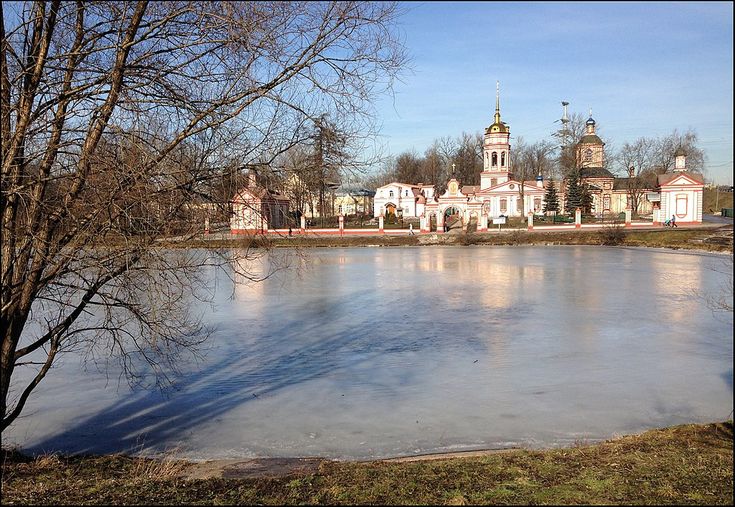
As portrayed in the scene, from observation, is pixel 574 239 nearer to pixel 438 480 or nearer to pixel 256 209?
pixel 256 209

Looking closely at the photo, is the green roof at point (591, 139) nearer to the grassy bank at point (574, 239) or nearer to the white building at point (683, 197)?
the white building at point (683, 197)

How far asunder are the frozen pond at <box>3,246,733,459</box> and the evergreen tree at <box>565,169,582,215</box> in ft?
135

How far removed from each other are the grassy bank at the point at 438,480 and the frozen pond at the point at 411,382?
1.16 meters

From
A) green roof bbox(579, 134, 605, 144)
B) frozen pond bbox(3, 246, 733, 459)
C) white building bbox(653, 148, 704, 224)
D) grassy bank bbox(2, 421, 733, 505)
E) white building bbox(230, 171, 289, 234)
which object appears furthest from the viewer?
green roof bbox(579, 134, 605, 144)

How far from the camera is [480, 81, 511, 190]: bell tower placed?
61.6 metres

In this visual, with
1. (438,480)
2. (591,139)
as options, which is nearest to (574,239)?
(591,139)

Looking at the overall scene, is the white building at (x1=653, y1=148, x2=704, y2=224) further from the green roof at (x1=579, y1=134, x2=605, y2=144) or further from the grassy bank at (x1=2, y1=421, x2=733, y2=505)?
the grassy bank at (x1=2, y1=421, x2=733, y2=505)

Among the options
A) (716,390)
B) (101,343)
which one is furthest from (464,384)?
(101,343)

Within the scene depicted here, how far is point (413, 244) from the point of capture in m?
44.9

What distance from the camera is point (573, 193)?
56594mm

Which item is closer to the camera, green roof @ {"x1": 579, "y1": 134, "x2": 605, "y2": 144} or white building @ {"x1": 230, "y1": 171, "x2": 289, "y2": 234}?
white building @ {"x1": 230, "y1": 171, "x2": 289, "y2": 234}

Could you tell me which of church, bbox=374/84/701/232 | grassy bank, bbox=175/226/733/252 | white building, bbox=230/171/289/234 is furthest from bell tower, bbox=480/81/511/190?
white building, bbox=230/171/289/234

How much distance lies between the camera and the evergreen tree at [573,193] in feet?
185

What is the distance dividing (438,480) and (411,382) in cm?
434
